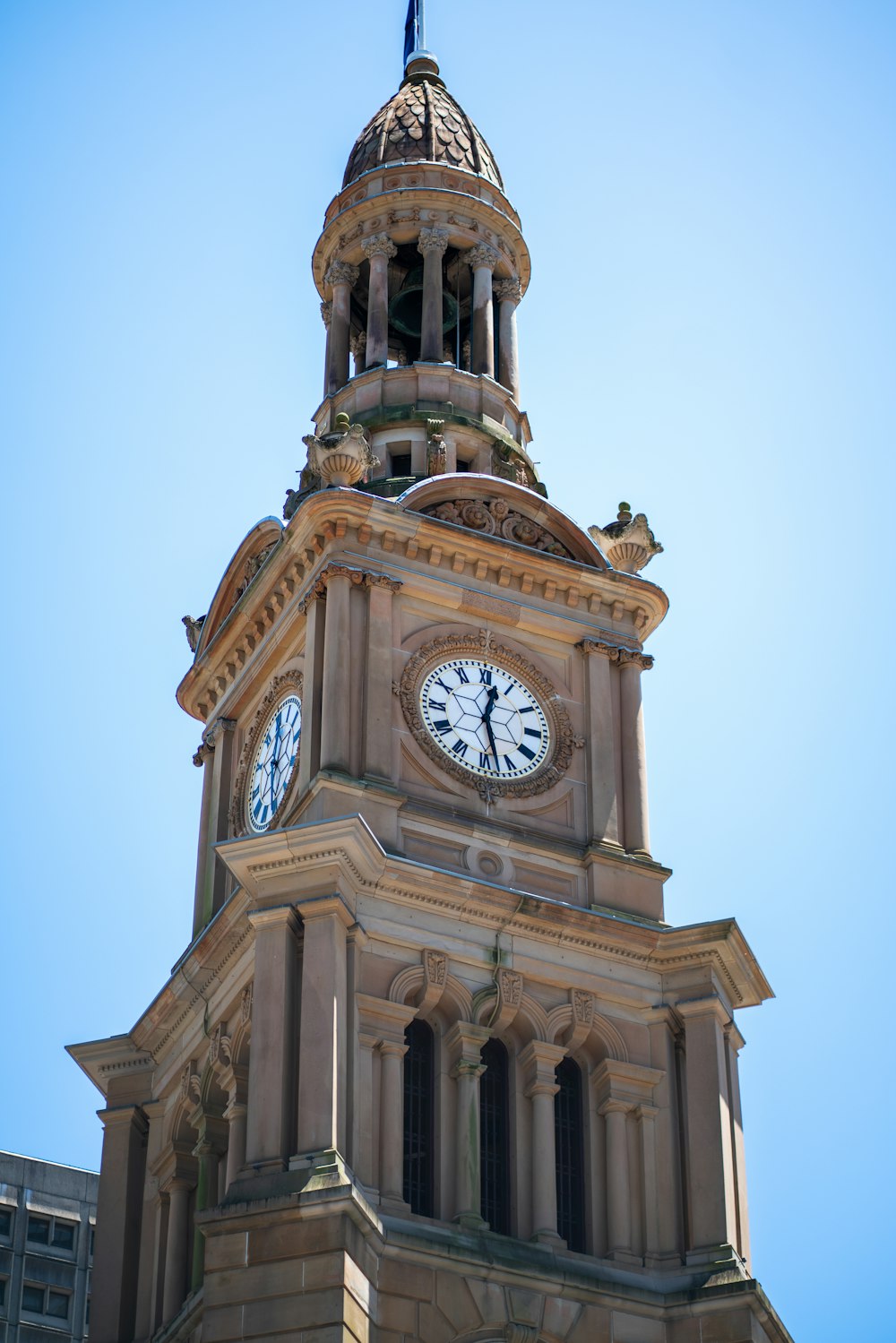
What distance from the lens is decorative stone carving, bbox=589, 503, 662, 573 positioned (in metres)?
58.0

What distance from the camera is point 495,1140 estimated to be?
50375 mm

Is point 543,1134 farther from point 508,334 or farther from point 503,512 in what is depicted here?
point 508,334

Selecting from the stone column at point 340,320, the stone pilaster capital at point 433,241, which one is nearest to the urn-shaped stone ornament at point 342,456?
the stone column at point 340,320

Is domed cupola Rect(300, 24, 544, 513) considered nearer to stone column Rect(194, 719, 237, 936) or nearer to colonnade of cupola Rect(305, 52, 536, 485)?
colonnade of cupola Rect(305, 52, 536, 485)

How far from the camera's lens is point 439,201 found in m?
62.7

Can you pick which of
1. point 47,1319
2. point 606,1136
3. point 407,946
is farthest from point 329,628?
point 47,1319

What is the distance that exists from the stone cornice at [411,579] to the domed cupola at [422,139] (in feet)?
32.3

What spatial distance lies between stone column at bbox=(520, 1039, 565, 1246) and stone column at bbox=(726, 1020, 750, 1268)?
3.02 metres

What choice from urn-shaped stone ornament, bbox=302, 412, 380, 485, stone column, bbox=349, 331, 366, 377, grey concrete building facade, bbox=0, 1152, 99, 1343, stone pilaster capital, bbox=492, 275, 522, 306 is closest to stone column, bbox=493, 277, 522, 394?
stone pilaster capital, bbox=492, 275, 522, 306

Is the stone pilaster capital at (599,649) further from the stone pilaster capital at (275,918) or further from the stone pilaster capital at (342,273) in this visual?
the stone pilaster capital at (342,273)

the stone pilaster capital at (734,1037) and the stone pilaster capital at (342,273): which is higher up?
the stone pilaster capital at (342,273)

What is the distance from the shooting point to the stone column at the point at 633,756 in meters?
54.8

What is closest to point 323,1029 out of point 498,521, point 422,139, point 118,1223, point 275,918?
point 275,918

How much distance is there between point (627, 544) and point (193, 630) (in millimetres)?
8270
